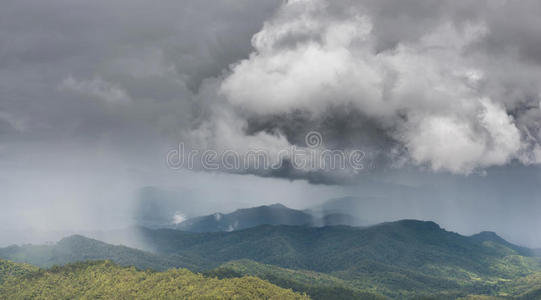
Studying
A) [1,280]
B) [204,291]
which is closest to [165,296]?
[204,291]

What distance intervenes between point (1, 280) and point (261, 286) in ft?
406

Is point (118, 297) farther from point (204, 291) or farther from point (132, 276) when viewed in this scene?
point (204, 291)

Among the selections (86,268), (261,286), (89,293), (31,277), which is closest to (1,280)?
(31,277)

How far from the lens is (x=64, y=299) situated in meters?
176

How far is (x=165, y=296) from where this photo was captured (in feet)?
520

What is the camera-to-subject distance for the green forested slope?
158 m

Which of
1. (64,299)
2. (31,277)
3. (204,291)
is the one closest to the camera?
(204,291)

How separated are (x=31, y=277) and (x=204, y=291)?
88.2 metres

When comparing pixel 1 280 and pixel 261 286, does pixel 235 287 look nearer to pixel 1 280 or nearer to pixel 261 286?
pixel 261 286

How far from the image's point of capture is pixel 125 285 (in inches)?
6905

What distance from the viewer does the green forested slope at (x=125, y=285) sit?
158500 millimetres

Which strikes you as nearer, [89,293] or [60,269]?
[89,293]

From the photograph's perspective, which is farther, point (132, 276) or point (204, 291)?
point (132, 276)

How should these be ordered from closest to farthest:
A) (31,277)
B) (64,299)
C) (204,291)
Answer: (204,291)
(64,299)
(31,277)
